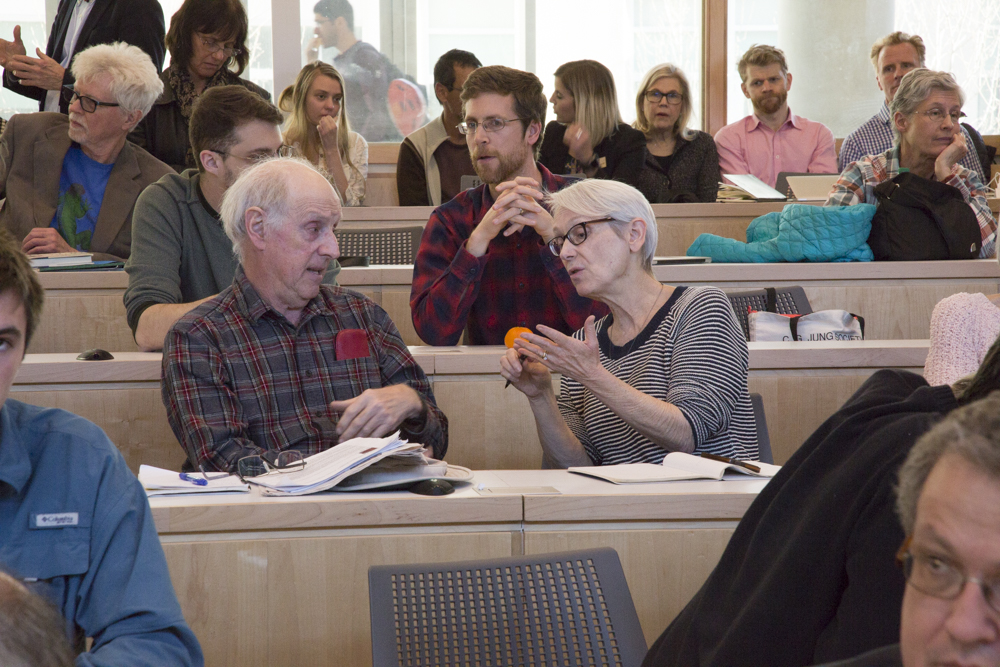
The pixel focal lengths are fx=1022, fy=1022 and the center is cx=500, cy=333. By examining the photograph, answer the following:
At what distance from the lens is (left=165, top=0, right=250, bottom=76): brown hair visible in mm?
4039

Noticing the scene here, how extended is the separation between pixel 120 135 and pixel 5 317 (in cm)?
268

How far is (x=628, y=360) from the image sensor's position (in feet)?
7.25

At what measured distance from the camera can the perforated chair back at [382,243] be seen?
407cm

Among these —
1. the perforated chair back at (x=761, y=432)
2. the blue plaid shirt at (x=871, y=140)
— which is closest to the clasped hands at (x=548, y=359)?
the perforated chair back at (x=761, y=432)

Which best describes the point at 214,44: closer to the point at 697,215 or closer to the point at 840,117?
the point at 697,215

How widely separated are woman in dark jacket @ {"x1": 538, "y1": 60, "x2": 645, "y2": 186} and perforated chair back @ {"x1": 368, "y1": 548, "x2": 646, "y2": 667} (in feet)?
12.4

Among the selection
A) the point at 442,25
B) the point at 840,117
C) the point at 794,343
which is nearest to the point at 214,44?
the point at 794,343

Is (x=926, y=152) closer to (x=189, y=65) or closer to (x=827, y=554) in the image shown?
(x=189, y=65)

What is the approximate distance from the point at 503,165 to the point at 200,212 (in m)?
0.86

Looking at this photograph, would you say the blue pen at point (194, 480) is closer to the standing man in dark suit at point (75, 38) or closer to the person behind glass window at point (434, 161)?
the standing man in dark suit at point (75, 38)

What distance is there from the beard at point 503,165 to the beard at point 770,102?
3273 millimetres

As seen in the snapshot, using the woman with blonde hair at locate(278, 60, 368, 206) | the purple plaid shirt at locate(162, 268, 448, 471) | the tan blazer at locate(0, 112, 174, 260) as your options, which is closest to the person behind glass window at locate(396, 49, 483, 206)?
the woman with blonde hair at locate(278, 60, 368, 206)

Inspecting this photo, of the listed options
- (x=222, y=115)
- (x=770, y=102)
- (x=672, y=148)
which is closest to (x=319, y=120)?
(x=672, y=148)

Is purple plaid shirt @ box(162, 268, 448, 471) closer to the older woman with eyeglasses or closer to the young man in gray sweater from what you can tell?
the young man in gray sweater
